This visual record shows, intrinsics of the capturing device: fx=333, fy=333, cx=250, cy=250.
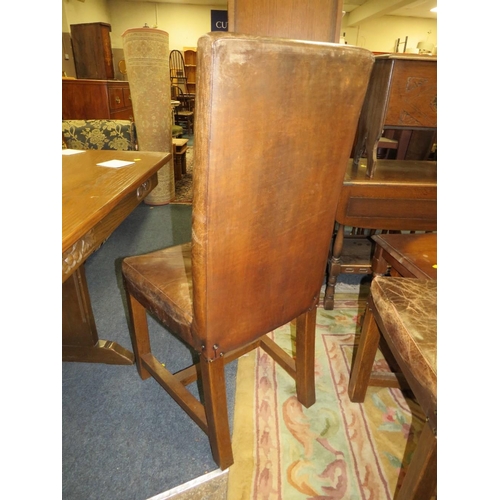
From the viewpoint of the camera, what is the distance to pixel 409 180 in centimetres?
153

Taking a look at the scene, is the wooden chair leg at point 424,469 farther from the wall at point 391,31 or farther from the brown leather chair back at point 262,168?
the wall at point 391,31

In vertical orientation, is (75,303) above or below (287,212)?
below

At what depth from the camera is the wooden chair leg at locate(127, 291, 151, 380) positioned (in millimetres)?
1213

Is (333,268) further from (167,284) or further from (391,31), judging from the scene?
(391,31)

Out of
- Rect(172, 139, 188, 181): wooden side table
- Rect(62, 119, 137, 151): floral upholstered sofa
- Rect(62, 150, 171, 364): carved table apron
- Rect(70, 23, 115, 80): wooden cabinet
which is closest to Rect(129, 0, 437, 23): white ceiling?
Rect(70, 23, 115, 80): wooden cabinet

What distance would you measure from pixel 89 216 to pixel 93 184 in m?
0.34

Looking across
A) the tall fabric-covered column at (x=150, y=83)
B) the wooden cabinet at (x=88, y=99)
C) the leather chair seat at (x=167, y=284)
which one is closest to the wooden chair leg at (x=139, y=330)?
the leather chair seat at (x=167, y=284)

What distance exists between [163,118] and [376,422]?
304 cm

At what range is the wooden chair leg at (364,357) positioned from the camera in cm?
117
